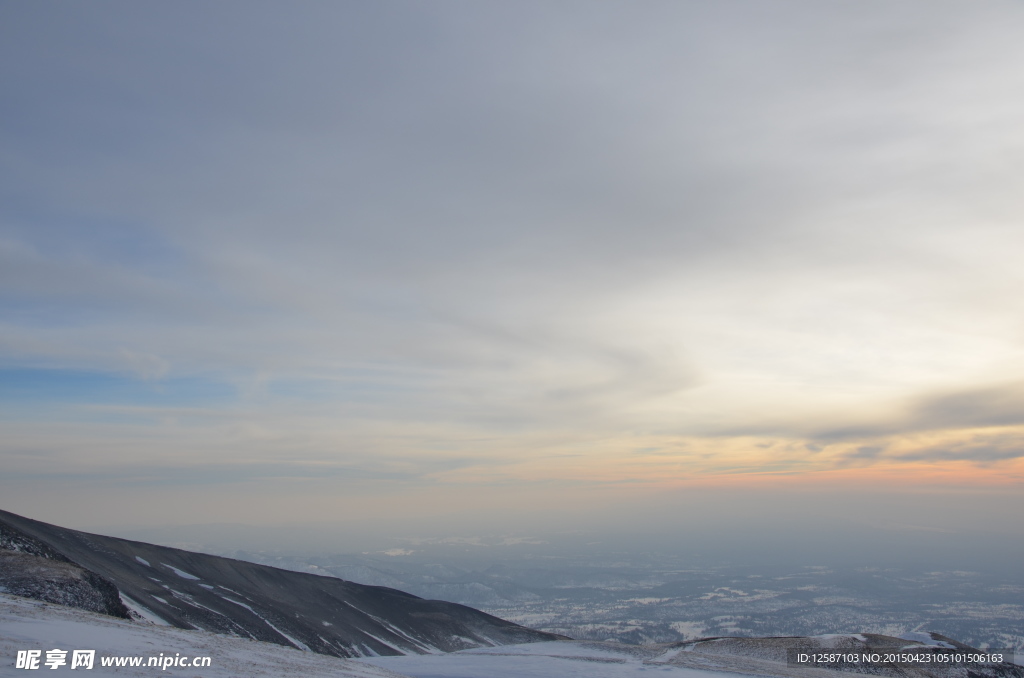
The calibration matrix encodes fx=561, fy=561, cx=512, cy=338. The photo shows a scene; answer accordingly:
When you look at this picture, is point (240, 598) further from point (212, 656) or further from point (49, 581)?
point (212, 656)

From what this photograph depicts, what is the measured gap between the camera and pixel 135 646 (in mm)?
28422

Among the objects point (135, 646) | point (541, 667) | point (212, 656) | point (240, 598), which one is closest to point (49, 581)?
point (135, 646)

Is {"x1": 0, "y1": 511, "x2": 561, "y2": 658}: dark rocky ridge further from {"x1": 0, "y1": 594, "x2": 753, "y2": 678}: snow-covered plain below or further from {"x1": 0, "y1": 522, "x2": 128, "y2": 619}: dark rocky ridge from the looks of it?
{"x1": 0, "y1": 594, "x2": 753, "y2": 678}: snow-covered plain below

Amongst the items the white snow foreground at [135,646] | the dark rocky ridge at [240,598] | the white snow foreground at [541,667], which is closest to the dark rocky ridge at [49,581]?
the dark rocky ridge at [240,598]

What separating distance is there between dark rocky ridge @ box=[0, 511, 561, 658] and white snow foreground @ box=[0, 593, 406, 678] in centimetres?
1414

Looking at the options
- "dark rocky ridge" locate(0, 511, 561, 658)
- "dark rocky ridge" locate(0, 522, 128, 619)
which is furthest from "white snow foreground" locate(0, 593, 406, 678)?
"dark rocky ridge" locate(0, 511, 561, 658)

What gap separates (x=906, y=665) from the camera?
58875 millimetres

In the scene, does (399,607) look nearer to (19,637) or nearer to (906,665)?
(906,665)

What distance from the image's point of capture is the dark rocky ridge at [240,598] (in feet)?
179

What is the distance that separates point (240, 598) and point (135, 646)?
68646mm

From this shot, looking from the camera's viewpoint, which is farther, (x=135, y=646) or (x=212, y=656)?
(x=212, y=656)

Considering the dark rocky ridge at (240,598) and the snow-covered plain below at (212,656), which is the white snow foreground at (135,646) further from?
the dark rocky ridge at (240,598)

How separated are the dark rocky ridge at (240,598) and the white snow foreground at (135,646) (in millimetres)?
14143

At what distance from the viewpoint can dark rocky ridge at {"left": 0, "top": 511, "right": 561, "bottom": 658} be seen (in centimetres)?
5456
